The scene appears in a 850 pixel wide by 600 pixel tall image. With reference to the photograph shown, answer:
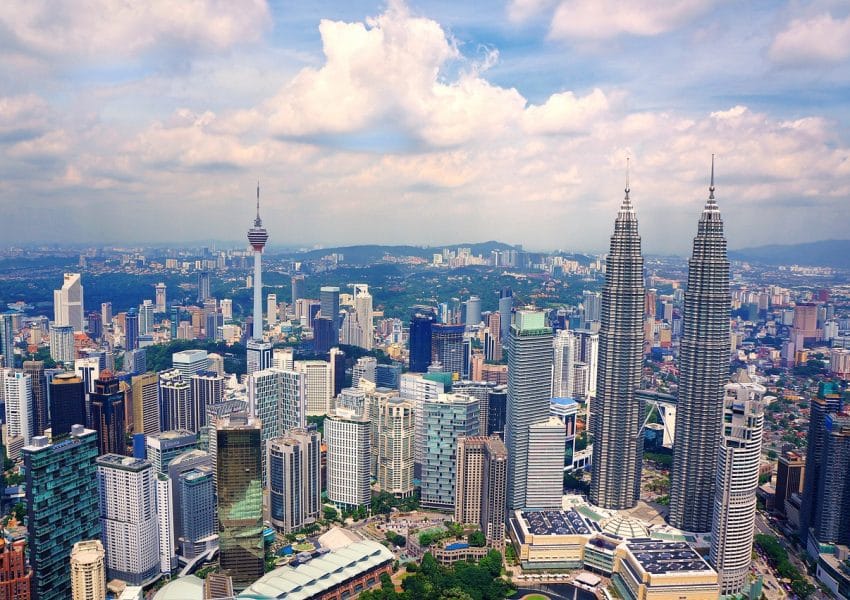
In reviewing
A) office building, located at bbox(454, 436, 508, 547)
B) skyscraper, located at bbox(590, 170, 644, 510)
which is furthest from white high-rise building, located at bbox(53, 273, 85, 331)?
skyscraper, located at bbox(590, 170, 644, 510)

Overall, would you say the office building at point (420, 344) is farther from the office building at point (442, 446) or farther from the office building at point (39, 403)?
the office building at point (39, 403)

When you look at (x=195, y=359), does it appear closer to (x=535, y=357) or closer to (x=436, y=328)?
(x=436, y=328)

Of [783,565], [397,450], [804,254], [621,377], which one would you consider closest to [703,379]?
[621,377]

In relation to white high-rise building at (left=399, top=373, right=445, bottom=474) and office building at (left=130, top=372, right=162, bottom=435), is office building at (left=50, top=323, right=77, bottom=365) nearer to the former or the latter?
office building at (left=130, top=372, right=162, bottom=435)

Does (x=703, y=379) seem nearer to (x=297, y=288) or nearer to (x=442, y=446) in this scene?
(x=442, y=446)

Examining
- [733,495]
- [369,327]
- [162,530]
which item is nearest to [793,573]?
[733,495]

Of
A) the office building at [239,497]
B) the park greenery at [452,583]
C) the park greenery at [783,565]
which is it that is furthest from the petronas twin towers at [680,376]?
the office building at [239,497]

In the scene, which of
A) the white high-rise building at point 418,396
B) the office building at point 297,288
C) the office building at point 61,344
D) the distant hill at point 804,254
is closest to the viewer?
the distant hill at point 804,254
